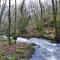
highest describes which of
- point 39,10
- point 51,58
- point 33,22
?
point 39,10

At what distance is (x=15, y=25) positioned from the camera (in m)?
18.9

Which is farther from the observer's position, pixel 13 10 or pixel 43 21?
pixel 13 10

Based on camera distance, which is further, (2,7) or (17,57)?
(2,7)

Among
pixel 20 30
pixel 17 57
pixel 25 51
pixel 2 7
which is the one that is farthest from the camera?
pixel 2 7

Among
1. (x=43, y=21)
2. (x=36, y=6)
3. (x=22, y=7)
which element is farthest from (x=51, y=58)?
(x=36, y=6)

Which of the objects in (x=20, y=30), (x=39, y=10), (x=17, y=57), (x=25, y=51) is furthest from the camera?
(x=39, y=10)

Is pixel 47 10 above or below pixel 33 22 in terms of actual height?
above

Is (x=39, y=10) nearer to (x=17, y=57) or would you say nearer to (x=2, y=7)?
(x=2, y=7)

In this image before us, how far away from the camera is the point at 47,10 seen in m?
22.0

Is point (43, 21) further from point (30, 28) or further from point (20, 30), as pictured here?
point (20, 30)

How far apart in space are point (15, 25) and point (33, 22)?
215cm

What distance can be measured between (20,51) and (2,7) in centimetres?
1235

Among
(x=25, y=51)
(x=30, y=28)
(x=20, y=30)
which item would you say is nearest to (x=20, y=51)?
(x=25, y=51)

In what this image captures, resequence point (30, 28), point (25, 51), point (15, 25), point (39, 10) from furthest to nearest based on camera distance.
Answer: point (39, 10) → point (15, 25) → point (30, 28) → point (25, 51)
